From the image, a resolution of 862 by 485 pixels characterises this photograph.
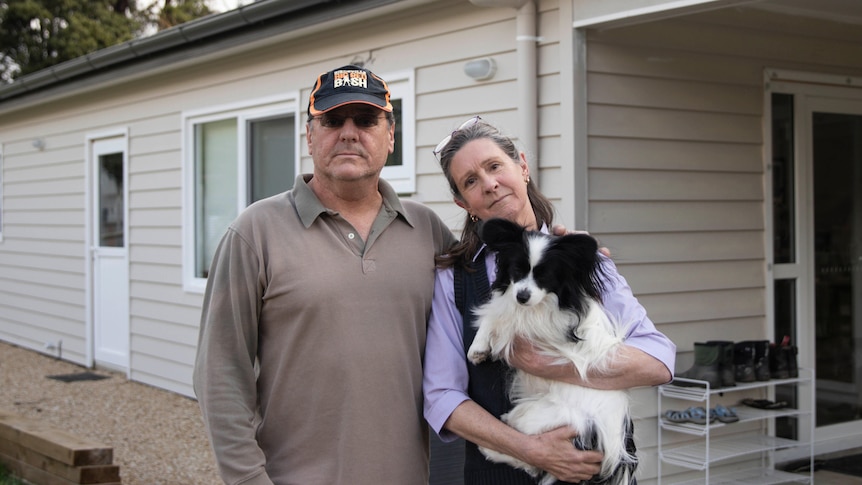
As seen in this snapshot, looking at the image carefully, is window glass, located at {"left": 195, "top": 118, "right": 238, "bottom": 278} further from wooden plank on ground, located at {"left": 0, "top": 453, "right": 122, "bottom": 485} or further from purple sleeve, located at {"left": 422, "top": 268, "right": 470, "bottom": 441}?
purple sleeve, located at {"left": 422, "top": 268, "right": 470, "bottom": 441}

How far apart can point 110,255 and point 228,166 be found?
2.45 meters

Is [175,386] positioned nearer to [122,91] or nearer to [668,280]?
[122,91]

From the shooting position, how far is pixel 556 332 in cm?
209

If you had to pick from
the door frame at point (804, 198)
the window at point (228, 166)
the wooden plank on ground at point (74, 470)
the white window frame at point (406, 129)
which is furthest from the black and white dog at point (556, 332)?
the window at point (228, 166)

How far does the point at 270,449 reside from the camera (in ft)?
7.14

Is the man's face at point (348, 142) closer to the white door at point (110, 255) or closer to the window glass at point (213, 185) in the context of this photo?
the window glass at point (213, 185)

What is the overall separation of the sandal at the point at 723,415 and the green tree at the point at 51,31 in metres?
19.0

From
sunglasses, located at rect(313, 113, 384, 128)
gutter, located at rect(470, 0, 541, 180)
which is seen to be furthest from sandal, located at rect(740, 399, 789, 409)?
sunglasses, located at rect(313, 113, 384, 128)

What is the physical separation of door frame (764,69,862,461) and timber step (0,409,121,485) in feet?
12.6

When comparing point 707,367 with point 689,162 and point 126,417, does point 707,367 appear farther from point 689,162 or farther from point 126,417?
point 126,417

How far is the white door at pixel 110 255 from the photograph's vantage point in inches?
341

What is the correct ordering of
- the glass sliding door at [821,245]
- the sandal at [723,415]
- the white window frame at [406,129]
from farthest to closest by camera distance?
the white window frame at [406,129] < the glass sliding door at [821,245] < the sandal at [723,415]

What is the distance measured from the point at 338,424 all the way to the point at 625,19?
102 inches

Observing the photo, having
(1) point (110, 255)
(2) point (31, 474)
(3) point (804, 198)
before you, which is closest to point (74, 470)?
(2) point (31, 474)
